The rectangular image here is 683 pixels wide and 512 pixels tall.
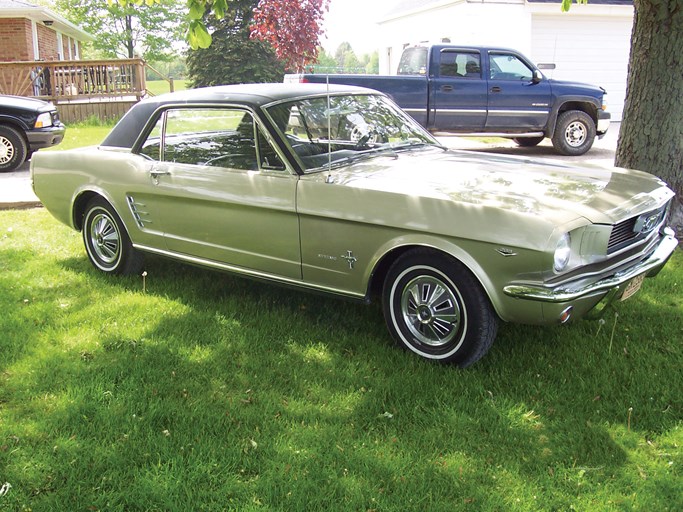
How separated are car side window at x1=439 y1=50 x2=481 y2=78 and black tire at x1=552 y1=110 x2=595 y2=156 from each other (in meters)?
1.90

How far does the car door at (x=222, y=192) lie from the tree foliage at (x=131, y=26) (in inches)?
1800

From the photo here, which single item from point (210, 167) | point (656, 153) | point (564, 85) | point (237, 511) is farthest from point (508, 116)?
point (237, 511)

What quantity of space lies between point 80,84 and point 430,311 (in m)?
18.8

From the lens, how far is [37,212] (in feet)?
27.3

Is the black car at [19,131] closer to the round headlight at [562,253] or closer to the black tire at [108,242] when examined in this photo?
the black tire at [108,242]

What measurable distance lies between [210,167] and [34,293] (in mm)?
1816

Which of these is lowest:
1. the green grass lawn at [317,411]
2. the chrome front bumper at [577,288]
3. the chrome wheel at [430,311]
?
the green grass lawn at [317,411]

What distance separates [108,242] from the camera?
5785 millimetres

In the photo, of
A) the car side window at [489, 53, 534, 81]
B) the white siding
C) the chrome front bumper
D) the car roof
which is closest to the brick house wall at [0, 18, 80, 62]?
the white siding

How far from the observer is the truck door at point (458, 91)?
1223 cm

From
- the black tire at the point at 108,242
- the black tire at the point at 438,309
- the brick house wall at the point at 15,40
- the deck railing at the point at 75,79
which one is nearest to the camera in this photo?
the black tire at the point at 438,309

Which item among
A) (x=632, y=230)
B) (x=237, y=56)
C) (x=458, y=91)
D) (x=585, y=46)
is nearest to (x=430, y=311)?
(x=632, y=230)

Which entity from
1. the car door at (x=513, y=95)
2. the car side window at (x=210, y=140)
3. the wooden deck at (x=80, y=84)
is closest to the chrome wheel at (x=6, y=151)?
the car side window at (x=210, y=140)

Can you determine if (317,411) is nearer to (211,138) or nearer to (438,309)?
(438,309)
